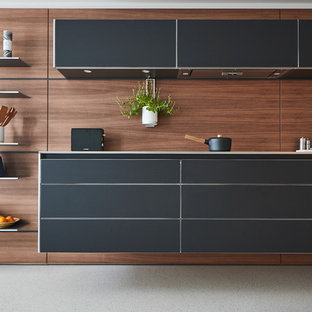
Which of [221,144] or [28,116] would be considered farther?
[28,116]

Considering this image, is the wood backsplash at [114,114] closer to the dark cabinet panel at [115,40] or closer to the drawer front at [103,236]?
the dark cabinet panel at [115,40]

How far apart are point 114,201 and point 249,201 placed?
1186 mm

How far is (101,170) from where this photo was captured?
117 inches

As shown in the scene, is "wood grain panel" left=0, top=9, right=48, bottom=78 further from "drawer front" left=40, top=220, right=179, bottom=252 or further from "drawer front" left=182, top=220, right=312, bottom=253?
"drawer front" left=182, top=220, right=312, bottom=253

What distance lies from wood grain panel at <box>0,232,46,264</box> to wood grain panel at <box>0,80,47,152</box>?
94 centimetres

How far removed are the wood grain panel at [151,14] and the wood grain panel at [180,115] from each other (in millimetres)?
409

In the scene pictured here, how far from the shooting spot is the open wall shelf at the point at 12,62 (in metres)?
3.36

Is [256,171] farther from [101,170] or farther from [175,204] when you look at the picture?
[101,170]

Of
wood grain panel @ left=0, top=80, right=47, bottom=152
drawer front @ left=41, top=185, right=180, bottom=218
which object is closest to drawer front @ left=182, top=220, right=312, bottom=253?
drawer front @ left=41, top=185, right=180, bottom=218

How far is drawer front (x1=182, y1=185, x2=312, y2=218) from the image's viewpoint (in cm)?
295

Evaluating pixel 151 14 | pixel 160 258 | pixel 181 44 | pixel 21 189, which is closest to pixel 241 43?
pixel 181 44

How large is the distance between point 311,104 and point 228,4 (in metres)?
1.40

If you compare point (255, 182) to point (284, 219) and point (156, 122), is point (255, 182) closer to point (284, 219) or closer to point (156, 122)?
point (284, 219)

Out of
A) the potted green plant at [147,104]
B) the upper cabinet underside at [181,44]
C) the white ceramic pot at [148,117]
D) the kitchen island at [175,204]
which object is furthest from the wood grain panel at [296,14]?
the white ceramic pot at [148,117]
